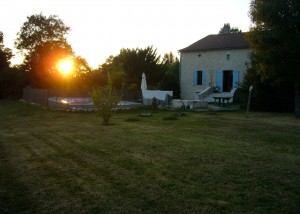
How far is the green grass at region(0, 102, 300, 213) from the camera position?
16.1ft

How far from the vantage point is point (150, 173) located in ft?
21.2

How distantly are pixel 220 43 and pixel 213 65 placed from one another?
2089 millimetres

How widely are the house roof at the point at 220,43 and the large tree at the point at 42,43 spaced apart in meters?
20.4

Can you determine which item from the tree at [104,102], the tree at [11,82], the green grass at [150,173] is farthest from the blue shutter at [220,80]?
the tree at [11,82]

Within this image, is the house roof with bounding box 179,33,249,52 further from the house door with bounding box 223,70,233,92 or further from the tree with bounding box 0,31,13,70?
the tree with bounding box 0,31,13,70

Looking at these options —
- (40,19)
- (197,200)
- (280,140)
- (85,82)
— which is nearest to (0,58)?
(40,19)

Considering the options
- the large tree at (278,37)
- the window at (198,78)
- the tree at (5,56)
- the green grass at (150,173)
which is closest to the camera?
the green grass at (150,173)

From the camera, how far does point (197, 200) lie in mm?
5016

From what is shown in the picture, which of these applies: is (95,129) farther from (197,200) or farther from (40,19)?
(40,19)

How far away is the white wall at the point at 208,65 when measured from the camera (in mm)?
30078

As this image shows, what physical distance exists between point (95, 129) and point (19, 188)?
7.13 m

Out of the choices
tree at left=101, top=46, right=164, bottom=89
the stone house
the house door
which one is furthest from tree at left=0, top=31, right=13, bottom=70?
the house door

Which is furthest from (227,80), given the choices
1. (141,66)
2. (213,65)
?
(141,66)

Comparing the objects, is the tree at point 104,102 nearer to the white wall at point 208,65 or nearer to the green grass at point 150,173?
the green grass at point 150,173
